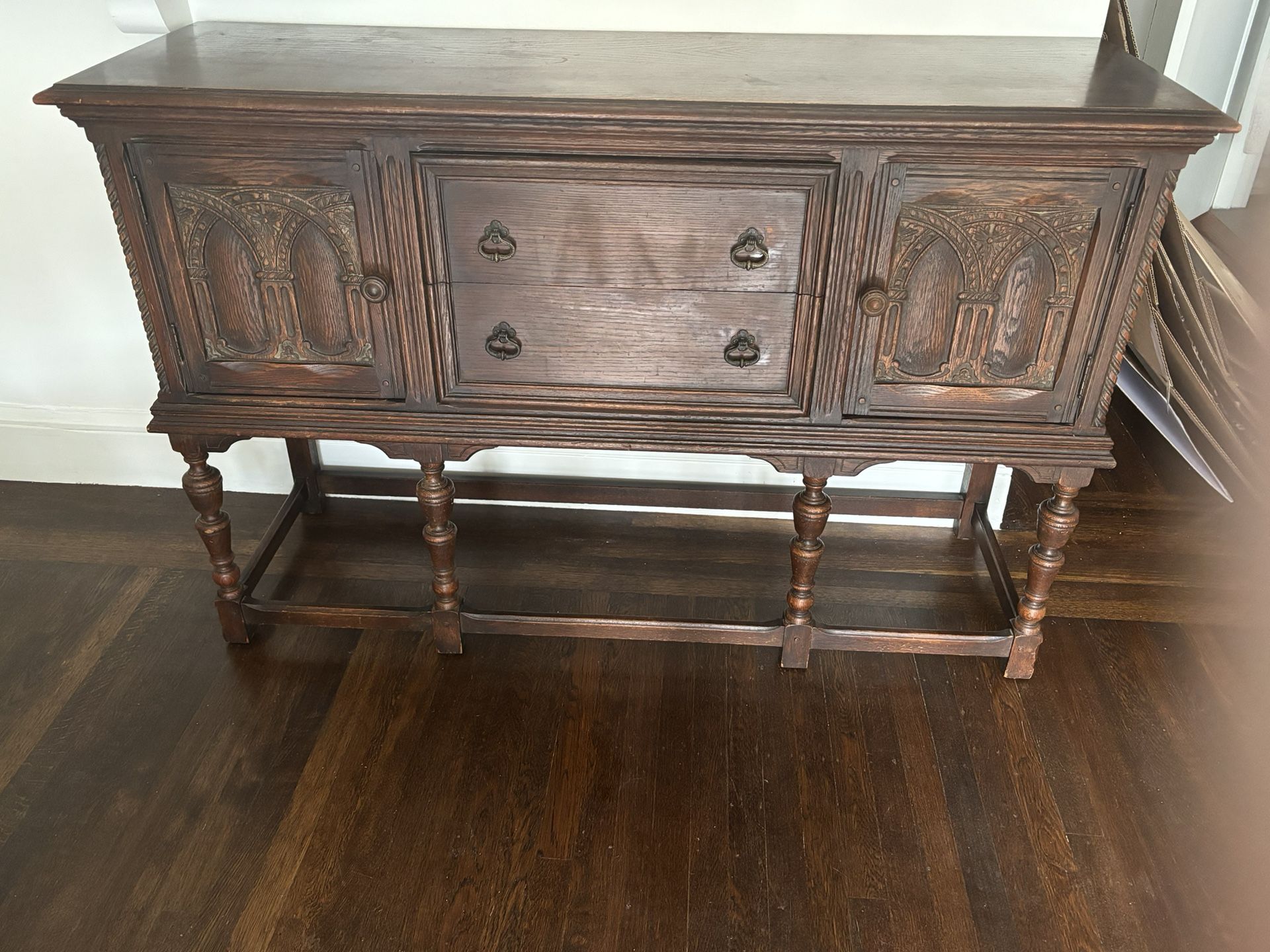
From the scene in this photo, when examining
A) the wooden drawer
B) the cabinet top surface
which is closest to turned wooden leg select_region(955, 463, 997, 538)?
the wooden drawer

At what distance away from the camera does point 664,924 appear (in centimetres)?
161

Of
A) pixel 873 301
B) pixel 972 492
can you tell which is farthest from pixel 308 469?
pixel 972 492

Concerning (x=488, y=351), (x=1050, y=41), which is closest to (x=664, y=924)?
(x=488, y=351)

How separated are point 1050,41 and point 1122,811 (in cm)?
139

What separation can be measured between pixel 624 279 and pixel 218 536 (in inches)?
38.8

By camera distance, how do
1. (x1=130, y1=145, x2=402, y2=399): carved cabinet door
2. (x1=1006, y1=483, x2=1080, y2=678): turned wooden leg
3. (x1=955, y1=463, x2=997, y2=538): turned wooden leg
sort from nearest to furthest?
(x1=130, y1=145, x2=402, y2=399): carved cabinet door → (x1=1006, y1=483, x2=1080, y2=678): turned wooden leg → (x1=955, y1=463, x2=997, y2=538): turned wooden leg

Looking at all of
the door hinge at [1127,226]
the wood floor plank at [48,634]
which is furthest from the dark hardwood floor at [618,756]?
the door hinge at [1127,226]

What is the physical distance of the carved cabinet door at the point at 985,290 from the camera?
1.51m

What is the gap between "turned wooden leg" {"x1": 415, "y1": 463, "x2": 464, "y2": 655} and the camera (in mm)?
1904

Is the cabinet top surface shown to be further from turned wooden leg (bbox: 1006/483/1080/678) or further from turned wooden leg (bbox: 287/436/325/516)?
turned wooden leg (bbox: 287/436/325/516)

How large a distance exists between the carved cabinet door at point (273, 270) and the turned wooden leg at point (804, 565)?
29.6 inches

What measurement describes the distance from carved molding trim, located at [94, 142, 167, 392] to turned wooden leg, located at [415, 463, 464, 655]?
19.1 inches

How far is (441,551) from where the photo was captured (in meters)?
1.97

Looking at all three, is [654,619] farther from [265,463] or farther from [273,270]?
[265,463]
